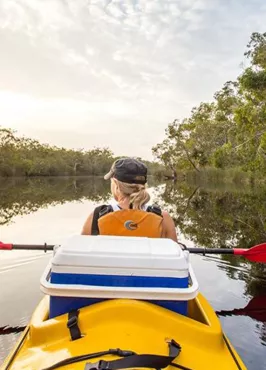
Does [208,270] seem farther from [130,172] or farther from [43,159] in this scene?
[43,159]

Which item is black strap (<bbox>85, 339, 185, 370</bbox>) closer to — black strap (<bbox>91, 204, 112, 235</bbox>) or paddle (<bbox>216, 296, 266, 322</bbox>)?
black strap (<bbox>91, 204, 112, 235</bbox>)

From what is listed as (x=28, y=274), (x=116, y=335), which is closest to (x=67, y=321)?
(x=116, y=335)

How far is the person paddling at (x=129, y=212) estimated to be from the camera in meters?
2.12

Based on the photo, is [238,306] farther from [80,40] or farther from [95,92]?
[95,92]

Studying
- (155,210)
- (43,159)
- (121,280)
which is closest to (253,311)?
(155,210)

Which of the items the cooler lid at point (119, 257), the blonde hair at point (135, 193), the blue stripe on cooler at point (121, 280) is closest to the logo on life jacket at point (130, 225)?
the blonde hair at point (135, 193)

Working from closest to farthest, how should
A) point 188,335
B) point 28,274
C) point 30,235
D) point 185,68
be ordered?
point 188,335, point 28,274, point 30,235, point 185,68

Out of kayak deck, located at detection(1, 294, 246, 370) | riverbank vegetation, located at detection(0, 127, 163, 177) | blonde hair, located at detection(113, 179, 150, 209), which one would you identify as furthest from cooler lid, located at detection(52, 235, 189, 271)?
riverbank vegetation, located at detection(0, 127, 163, 177)

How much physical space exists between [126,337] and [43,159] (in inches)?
2647

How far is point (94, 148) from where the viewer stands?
9712cm

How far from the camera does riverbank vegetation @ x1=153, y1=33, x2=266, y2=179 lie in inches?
699

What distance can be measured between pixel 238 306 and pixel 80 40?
542 inches

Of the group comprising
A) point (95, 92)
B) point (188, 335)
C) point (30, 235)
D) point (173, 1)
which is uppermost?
point (173, 1)

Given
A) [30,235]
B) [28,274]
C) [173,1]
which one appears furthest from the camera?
[173,1]
